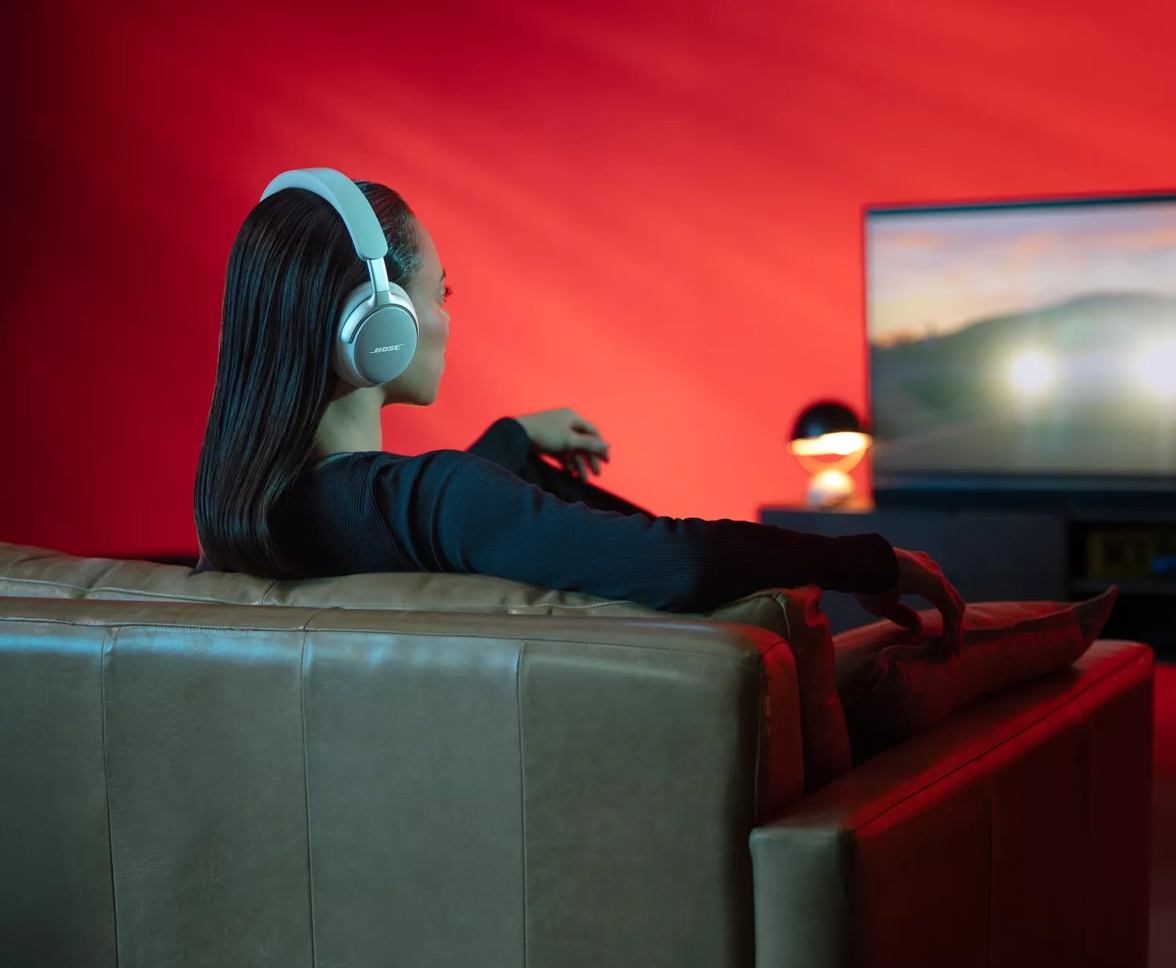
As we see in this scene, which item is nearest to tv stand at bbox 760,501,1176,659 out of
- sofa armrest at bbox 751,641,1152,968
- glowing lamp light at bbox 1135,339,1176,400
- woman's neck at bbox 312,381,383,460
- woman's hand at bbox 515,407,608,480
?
glowing lamp light at bbox 1135,339,1176,400

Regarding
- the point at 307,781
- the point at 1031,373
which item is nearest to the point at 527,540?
the point at 307,781

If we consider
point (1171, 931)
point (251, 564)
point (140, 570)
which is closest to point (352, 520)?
point (251, 564)

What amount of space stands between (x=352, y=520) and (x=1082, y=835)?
0.85 metres

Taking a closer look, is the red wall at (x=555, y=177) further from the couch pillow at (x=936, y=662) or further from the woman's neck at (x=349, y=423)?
the woman's neck at (x=349, y=423)

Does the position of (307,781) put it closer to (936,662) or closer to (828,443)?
(936,662)

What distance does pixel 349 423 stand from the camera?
150 centimetres

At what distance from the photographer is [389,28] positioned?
5328 millimetres

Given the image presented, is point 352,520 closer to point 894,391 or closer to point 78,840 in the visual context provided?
point 78,840

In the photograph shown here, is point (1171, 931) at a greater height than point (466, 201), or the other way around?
point (466, 201)

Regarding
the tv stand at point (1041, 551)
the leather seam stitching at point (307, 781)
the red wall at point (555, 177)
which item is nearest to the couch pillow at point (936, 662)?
the leather seam stitching at point (307, 781)

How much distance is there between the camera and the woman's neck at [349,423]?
1.46 meters

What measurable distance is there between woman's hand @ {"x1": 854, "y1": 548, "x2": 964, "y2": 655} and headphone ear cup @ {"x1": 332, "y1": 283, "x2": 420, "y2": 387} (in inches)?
22.0

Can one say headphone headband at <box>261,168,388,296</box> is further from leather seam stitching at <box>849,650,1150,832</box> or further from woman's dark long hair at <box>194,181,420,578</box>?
leather seam stitching at <box>849,650,1150,832</box>

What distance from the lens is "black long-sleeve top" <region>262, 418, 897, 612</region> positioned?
1.10 meters
